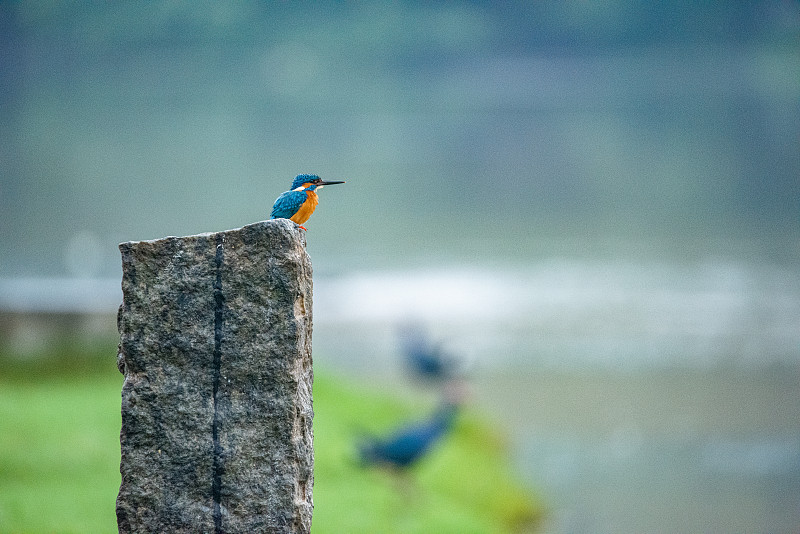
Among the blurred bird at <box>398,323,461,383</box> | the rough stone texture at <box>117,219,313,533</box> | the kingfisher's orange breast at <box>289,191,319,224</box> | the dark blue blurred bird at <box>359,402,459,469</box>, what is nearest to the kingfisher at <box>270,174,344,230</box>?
the kingfisher's orange breast at <box>289,191,319,224</box>

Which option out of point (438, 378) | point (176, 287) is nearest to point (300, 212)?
point (176, 287)

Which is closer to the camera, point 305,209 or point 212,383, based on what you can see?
point 212,383

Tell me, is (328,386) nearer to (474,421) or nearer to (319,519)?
(474,421)

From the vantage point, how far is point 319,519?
293 centimetres

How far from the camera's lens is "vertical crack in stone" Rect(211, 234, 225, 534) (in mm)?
1888

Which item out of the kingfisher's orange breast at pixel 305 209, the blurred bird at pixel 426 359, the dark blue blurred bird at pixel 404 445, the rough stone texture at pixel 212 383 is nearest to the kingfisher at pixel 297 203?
the kingfisher's orange breast at pixel 305 209

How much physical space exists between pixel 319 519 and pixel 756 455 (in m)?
3.04

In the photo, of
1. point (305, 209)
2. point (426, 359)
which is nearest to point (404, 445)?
point (426, 359)

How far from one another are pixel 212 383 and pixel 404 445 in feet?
4.98

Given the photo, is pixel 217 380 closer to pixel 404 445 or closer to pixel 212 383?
pixel 212 383

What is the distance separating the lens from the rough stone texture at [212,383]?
188 cm

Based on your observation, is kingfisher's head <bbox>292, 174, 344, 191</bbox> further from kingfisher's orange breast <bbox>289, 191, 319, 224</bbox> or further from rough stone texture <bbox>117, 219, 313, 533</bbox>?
rough stone texture <bbox>117, 219, 313, 533</bbox>

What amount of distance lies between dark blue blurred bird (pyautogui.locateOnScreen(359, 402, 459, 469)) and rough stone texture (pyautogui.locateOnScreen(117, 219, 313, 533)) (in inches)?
53.8

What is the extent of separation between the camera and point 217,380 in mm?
1896
